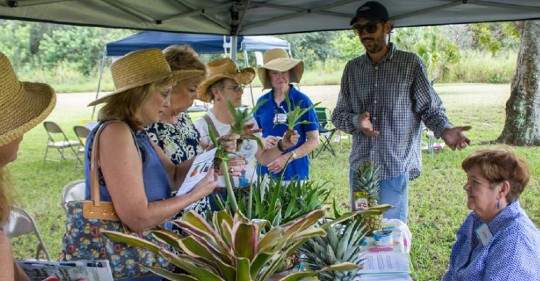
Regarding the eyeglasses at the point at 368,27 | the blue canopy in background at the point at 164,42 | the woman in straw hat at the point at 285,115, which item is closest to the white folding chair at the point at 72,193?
the woman in straw hat at the point at 285,115

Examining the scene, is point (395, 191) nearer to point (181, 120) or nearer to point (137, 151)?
point (181, 120)

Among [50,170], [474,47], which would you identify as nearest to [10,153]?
[50,170]

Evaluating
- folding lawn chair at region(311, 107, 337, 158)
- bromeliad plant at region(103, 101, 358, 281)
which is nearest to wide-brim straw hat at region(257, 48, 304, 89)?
bromeliad plant at region(103, 101, 358, 281)

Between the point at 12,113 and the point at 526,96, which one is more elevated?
the point at 12,113

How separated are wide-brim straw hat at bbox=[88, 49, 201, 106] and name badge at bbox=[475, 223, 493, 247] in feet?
4.32

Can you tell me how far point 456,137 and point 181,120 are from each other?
1495 mm

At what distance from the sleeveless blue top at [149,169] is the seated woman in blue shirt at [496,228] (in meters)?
1.18

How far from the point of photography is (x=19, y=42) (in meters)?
18.5

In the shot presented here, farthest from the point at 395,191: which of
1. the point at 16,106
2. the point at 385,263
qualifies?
the point at 16,106

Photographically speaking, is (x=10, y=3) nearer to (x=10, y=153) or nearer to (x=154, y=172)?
(x=154, y=172)

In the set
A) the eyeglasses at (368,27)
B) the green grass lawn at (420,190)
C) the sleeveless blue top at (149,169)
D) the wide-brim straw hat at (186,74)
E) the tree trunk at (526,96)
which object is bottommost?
the green grass lawn at (420,190)

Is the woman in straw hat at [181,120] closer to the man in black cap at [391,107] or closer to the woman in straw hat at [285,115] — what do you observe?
the woman in straw hat at [285,115]

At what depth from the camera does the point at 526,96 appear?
883 cm

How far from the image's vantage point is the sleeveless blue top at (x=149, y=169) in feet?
5.67
